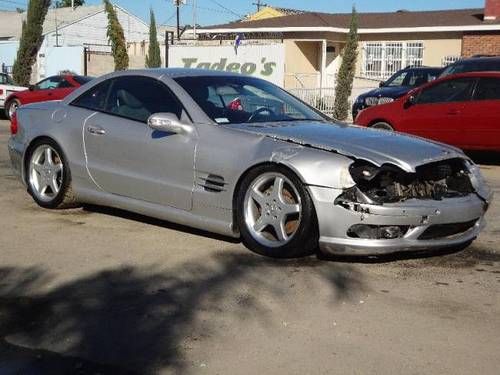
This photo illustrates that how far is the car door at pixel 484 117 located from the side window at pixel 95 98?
21.3ft

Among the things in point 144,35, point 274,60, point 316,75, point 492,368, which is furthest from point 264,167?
point 144,35

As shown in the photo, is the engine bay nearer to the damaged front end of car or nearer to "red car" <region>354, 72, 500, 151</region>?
the damaged front end of car

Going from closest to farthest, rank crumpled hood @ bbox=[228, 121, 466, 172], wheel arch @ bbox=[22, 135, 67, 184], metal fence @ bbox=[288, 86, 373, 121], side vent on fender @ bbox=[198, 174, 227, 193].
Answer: crumpled hood @ bbox=[228, 121, 466, 172] < side vent on fender @ bbox=[198, 174, 227, 193] < wheel arch @ bbox=[22, 135, 67, 184] < metal fence @ bbox=[288, 86, 373, 121]

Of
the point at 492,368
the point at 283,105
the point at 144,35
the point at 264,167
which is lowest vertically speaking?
the point at 492,368

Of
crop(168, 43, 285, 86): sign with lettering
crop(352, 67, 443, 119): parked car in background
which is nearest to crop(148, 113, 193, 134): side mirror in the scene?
crop(352, 67, 443, 119): parked car in background

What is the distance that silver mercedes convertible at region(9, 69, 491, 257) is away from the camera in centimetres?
523

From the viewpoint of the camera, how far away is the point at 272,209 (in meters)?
5.55

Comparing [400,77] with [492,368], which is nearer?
[492,368]

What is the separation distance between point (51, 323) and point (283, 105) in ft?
10.7

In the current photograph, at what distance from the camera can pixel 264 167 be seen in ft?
18.3

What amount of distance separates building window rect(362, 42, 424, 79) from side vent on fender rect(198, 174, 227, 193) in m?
24.5

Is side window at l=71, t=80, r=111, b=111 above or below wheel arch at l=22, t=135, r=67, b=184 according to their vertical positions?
above

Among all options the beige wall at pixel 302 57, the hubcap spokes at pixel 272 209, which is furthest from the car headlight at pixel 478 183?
the beige wall at pixel 302 57

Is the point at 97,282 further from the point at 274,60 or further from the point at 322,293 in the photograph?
the point at 274,60
